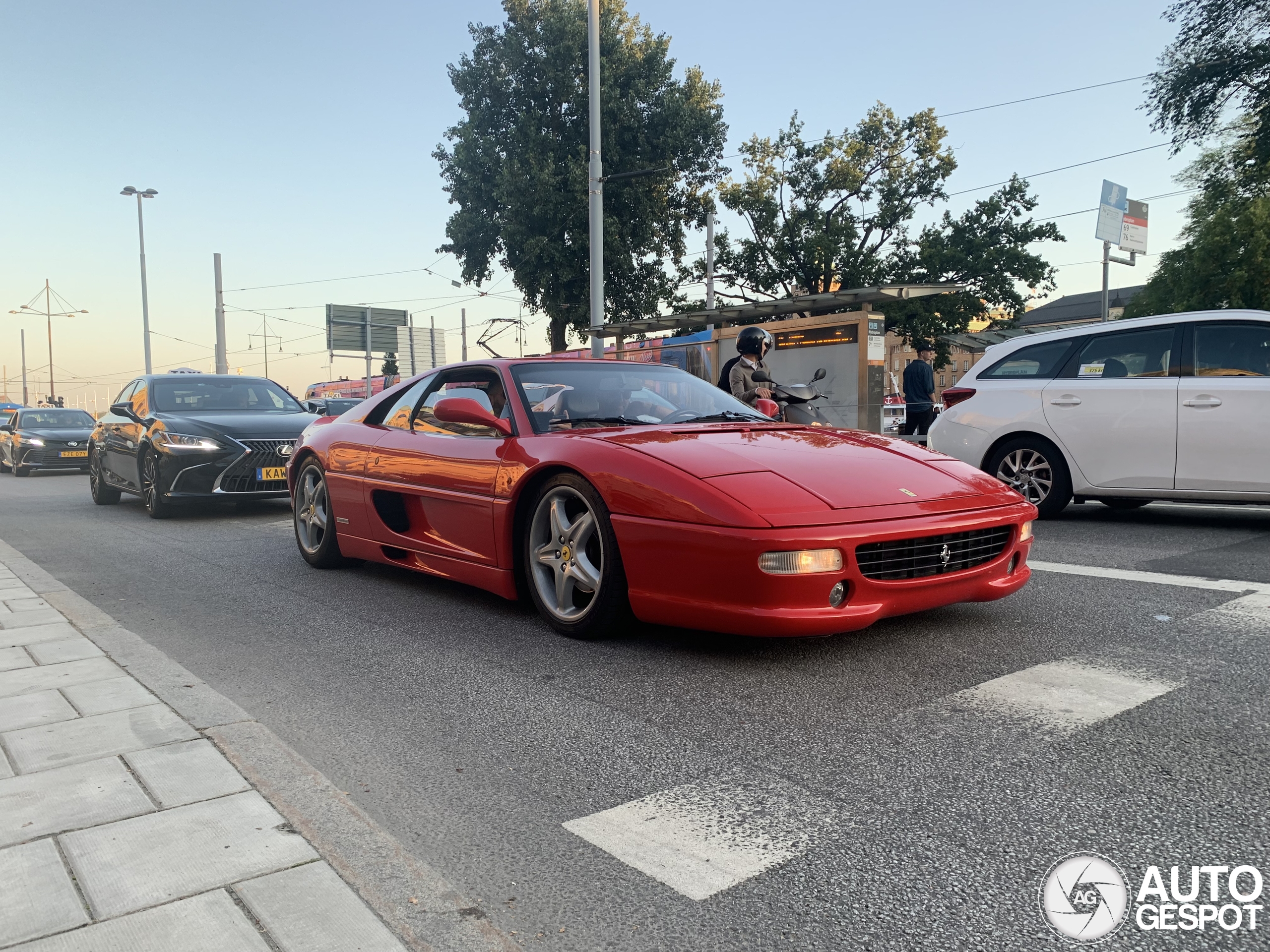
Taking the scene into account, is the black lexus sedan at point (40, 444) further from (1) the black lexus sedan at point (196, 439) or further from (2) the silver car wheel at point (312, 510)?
(2) the silver car wheel at point (312, 510)

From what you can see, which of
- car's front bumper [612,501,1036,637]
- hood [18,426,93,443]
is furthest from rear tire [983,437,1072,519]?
hood [18,426,93,443]

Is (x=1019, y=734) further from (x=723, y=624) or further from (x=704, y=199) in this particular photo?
(x=704, y=199)

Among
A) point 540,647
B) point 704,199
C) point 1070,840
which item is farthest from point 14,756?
point 704,199

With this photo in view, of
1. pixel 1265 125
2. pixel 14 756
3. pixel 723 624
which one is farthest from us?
pixel 1265 125

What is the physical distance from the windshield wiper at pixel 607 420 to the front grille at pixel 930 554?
54.1 inches

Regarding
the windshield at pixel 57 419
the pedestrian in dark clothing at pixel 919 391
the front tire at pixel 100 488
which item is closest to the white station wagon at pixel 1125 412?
the pedestrian in dark clothing at pixel 919 391

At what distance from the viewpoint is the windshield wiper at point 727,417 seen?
177 inches

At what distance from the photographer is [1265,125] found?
74.9 feet

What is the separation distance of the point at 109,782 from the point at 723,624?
1883 millimetres

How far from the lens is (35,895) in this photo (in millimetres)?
1931

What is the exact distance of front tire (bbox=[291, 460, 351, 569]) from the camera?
580 centimetres

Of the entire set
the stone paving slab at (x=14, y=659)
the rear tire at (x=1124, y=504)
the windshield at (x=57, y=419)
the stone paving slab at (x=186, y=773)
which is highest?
the windshield at (x=57, y=419)

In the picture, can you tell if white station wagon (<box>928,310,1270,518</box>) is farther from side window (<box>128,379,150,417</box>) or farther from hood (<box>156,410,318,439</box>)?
side window (<box>128,379,150,417</box>)

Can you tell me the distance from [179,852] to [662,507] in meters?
1.90
